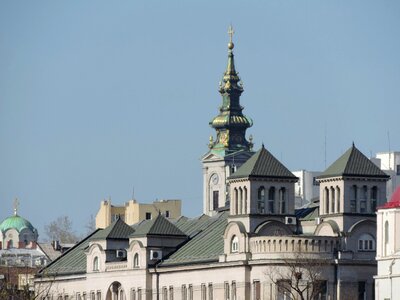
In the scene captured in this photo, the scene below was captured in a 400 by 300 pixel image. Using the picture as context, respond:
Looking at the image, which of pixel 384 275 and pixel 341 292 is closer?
pixel 384 275

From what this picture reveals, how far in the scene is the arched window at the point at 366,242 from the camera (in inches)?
7274

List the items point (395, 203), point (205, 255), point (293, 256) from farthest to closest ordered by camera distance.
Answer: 1. point (205, 255)
2. point (293, 256)
3. point (395, 203)

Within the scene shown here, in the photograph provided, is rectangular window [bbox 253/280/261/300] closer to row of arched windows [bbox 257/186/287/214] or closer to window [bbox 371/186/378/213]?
row of arched windows [bbox 257/186/287/214]

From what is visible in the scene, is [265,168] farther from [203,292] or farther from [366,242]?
[203,292]

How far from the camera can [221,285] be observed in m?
193

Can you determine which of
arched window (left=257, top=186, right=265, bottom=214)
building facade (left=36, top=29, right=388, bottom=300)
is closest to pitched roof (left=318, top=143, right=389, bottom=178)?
building facade (left=36, top=29, right=388, bottom=300)

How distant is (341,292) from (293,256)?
4.81 m

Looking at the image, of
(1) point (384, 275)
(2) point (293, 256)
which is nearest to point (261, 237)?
(2) point (293, 256)

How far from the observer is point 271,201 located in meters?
192

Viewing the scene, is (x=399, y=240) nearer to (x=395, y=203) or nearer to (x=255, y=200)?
(x=395, y=203)

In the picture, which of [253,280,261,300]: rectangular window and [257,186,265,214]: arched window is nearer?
[253,280,261,300]: rectangular window

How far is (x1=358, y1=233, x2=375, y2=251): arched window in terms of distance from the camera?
7274 inches

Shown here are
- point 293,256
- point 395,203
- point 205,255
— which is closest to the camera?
point 395,203

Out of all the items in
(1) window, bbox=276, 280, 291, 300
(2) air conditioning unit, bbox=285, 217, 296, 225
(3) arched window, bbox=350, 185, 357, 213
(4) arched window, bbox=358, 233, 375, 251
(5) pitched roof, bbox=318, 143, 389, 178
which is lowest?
(1) window, bbox=276, 280, 291, 300
